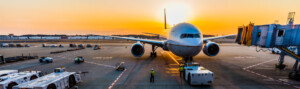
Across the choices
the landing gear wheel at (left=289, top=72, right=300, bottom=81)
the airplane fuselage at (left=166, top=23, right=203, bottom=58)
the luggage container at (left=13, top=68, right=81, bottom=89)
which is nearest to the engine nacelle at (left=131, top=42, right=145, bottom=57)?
the airplane fuselage at (left=166, top=23, right=203, bottom=58)

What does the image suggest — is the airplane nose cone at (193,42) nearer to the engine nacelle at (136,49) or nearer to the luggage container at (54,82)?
the engine nacelle at (136,49)

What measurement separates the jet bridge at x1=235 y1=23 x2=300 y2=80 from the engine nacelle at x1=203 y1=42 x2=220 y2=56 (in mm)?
3487

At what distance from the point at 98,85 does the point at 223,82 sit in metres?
11.1

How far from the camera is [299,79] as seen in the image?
38.7 feet

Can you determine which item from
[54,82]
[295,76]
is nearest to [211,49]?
[295,76]

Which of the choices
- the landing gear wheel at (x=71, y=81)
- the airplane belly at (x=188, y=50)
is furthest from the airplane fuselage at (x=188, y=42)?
the landing gear wheel at (x=71, y=81)

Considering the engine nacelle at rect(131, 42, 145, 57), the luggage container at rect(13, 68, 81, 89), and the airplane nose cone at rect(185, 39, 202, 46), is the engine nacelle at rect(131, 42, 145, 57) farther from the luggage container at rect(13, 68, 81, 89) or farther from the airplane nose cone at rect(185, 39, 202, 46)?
the luggage container at rect(13, 68, 81, 89)

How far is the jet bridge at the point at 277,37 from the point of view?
12.4 m

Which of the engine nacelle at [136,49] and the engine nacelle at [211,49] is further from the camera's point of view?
the engine nacelle at [136,49]

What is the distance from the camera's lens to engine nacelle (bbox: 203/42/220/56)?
17594mm

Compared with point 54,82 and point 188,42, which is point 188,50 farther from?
point 54,82

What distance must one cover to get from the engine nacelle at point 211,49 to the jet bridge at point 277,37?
11.4 feet

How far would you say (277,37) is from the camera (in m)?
13.2

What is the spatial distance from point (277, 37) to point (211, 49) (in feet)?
22.8
